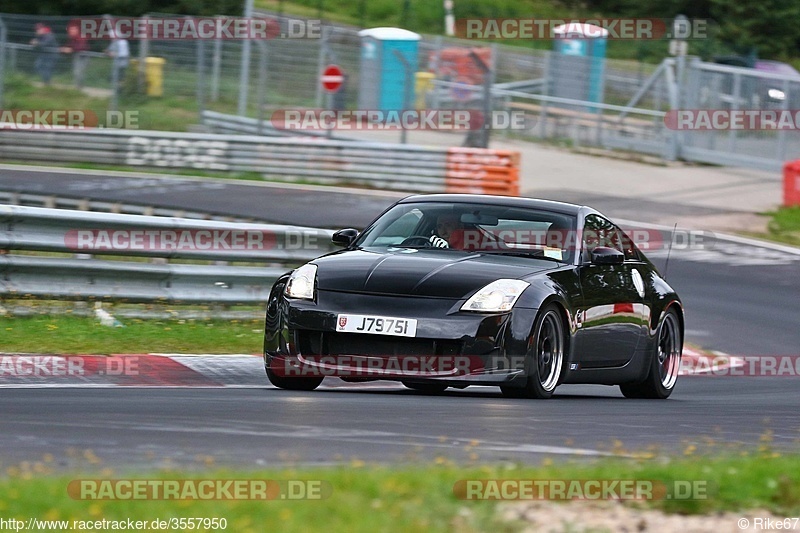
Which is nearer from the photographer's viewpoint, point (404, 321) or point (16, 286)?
point (404, 321)

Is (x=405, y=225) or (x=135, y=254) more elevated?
(x=405, y=225)

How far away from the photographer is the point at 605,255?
945cm

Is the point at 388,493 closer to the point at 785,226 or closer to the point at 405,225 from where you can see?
the point at 405,225

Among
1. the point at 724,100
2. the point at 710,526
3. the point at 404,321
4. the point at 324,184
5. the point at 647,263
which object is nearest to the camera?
the point at 710,526

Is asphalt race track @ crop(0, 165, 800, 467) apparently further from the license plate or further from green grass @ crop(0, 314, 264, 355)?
green grass @ crop(0, 314, 264, 355)

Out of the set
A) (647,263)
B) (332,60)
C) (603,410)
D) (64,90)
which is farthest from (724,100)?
(603,410)

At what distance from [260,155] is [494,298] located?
Answer: 61.7 feet

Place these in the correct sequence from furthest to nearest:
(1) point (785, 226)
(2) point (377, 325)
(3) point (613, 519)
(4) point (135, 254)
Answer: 1. (1) point (785, 226)
2. (4) point (135, 254)
3. (2) point (377, 325)
4. (3) point (613, 519)

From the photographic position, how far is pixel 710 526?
4773 millimetres

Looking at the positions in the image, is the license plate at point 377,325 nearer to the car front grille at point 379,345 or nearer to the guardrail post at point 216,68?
the car front grille at point 379,345

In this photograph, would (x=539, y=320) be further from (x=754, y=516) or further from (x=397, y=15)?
(x=397, y=15)

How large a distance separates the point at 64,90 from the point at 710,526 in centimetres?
2549

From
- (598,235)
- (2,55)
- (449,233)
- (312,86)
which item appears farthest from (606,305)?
(2,55)

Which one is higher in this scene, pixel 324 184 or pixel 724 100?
pixel 724 100
